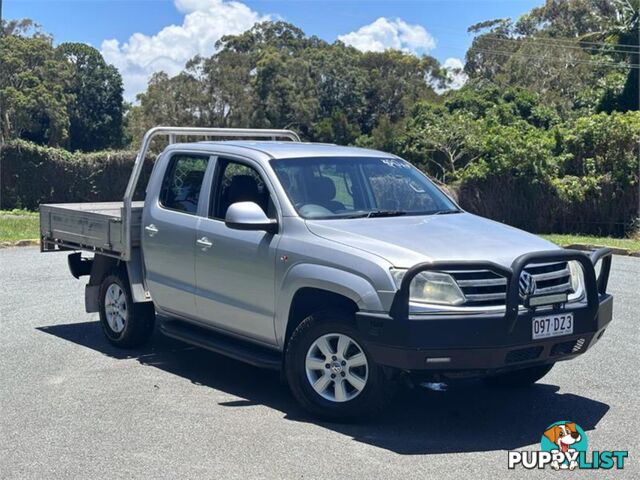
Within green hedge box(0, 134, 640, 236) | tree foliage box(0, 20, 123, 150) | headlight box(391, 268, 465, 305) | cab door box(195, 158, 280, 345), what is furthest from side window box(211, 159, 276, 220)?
tree foliage box(0, 20, 123, 150)

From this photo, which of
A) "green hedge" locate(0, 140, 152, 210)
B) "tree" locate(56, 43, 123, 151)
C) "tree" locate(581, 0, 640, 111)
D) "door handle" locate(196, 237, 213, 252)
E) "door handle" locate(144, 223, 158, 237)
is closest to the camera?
"door handle" locate(196, 237, 213, 252)

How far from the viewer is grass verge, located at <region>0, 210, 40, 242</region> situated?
19.4 meters

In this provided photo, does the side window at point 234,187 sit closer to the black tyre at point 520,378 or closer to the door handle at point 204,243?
the door handle at point 204,243

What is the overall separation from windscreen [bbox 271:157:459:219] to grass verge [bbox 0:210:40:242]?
42.2 feet

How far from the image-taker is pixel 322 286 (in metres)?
6.33

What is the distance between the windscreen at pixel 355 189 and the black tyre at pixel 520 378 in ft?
4.68

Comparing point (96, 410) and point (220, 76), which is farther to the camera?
point (220, 76)

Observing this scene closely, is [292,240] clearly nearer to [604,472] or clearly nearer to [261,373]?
[261,373]

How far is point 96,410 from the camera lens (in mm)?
6664

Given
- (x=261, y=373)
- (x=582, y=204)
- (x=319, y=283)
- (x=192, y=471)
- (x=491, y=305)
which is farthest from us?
(x=582, y=204)

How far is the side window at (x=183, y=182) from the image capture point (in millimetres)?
7867

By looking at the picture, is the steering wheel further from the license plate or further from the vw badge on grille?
the license plate

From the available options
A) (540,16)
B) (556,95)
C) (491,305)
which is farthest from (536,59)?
(491,305)

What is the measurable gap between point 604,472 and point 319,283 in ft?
7.27
